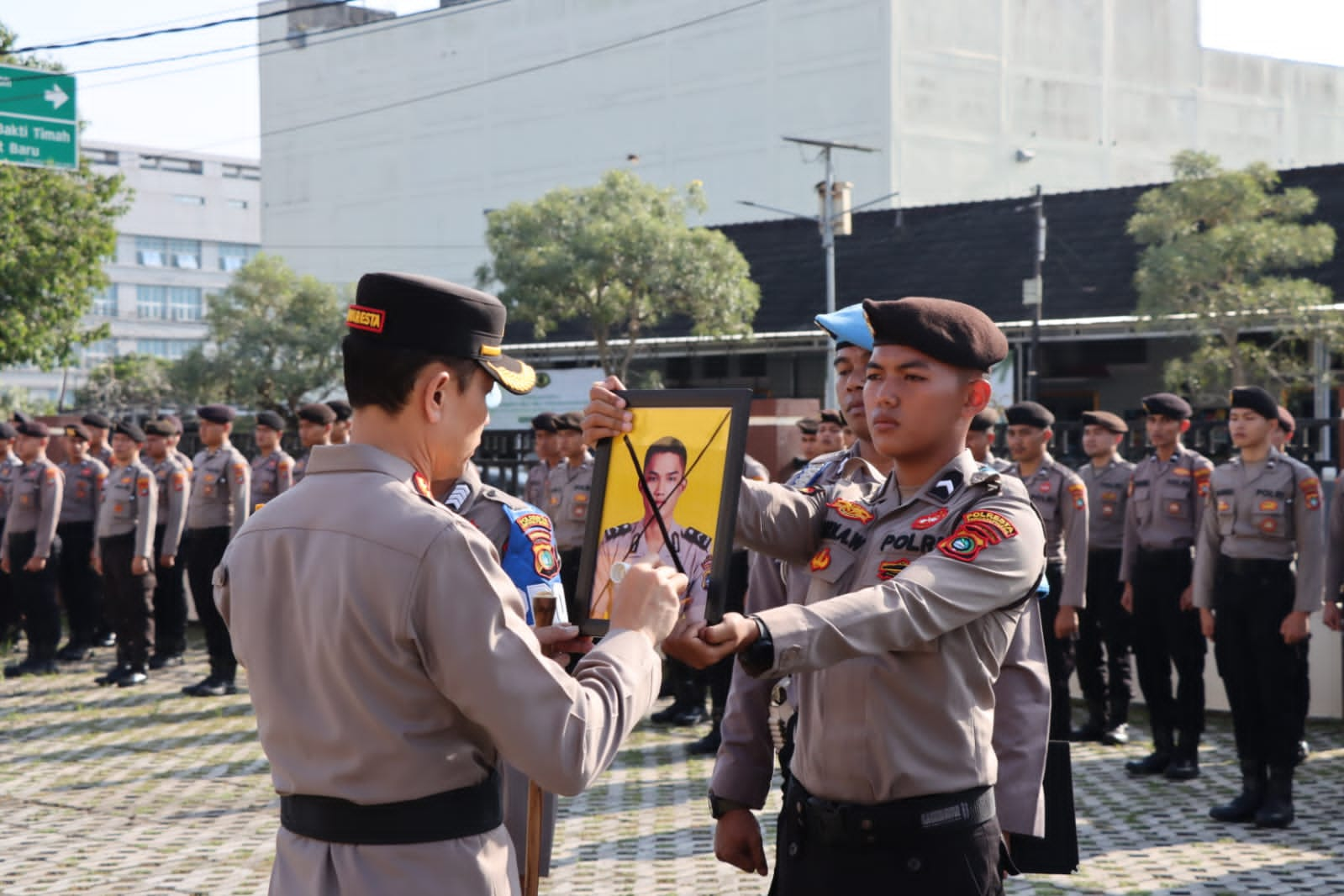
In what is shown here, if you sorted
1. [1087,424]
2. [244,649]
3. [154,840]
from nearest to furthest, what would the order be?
1. [244,649]
2. [154,840]
3. [1087,424]

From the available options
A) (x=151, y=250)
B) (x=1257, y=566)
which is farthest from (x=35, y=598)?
(x=151, y=250)

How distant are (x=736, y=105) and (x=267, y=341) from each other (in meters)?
18.4

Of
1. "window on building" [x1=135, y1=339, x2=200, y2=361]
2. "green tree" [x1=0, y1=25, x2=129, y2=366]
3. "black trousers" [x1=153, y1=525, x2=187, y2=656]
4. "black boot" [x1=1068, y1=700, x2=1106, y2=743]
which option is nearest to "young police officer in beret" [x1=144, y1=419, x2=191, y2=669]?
"black trousers" [x1=153, y1=525, x2=187, y2=656]

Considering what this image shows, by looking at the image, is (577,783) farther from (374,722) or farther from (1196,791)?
(1196,791)

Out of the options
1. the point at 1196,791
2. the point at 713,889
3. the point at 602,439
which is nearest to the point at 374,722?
the point at 602,439

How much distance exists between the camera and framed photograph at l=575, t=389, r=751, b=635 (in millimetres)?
2572

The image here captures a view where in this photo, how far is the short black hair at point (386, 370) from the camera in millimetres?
2424

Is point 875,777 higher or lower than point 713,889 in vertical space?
higher

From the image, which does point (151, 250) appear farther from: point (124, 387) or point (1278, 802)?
point (1278, 802)

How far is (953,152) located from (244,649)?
47.1m

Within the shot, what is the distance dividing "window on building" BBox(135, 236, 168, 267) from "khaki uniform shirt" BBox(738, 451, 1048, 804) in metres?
92.6

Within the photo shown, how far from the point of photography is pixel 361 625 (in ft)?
7.38

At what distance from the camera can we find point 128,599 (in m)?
12.0

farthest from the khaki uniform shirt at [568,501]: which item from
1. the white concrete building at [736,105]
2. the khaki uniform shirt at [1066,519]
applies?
the white concrete building at [736,105]
